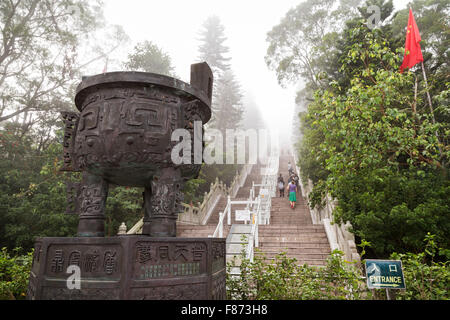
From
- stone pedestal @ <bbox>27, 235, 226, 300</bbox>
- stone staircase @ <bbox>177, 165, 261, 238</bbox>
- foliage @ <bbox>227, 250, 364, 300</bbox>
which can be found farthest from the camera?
stone staircase @ <bbox>177, 165, 261, 238</bbox>

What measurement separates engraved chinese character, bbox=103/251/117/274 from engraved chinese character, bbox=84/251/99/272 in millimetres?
107

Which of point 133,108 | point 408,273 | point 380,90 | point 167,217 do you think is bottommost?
point 408,273

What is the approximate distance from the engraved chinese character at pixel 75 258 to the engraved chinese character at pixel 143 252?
0.68 m

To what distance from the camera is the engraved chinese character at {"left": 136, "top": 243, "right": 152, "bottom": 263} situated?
9.08 ft

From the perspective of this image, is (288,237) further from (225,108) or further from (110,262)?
(225,108)

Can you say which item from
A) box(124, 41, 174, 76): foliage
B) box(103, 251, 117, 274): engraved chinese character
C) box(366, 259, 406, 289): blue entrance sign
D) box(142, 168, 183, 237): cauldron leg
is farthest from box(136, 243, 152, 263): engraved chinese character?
box(124, 41, 174, 76): foliage

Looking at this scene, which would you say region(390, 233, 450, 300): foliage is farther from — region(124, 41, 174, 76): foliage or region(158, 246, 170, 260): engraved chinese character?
region(124, 41, 174, 76): foliage

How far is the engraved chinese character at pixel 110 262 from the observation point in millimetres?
2730

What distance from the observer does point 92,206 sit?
11.1 feet

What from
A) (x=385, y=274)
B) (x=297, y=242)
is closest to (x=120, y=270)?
(x=385, y=274)
